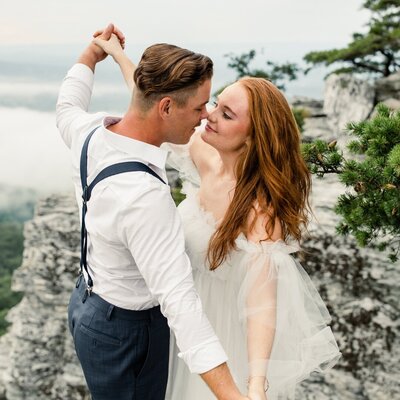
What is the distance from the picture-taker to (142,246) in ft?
8.11

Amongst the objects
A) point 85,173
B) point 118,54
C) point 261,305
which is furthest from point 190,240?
point 118,54

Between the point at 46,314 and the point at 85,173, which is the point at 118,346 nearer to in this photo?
the point at 85,173

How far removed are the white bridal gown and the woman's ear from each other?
90 centimetres

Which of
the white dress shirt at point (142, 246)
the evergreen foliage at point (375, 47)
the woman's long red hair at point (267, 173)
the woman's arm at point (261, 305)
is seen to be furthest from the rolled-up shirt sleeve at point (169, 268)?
the evergreen foliage at point (375, 47)

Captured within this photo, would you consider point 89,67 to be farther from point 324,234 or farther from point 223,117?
point 324,234

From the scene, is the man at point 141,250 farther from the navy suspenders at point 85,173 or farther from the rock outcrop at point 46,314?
the rock outcrop at point 46,314

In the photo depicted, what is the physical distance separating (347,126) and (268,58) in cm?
2424

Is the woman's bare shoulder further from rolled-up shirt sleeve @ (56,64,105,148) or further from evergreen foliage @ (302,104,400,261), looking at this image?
rolled-up shirt sleeve @ (56,64,105,148)

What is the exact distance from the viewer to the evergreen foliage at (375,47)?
18562 millimetres

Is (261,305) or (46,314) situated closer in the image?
(261,305)

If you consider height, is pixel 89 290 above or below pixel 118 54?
below

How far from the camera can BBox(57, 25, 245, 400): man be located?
8.11ft

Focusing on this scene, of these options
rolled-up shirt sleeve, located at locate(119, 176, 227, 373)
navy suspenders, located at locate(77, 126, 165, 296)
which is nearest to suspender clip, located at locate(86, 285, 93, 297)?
navy suspenders, located at locate(77, 126, 165, 296)

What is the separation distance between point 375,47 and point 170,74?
1796 cm
